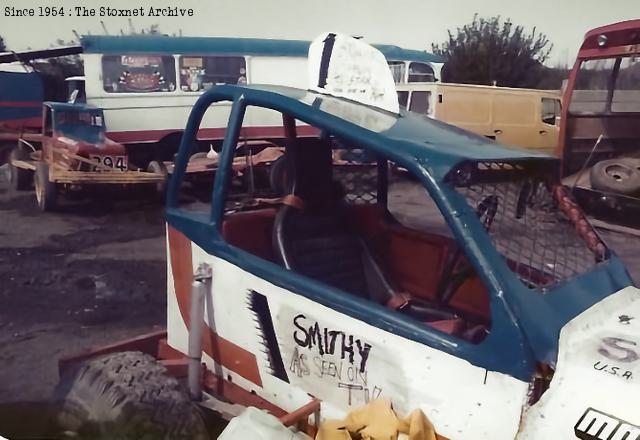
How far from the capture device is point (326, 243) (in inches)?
75.7

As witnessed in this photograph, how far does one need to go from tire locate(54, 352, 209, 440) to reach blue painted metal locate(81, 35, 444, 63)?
96cm

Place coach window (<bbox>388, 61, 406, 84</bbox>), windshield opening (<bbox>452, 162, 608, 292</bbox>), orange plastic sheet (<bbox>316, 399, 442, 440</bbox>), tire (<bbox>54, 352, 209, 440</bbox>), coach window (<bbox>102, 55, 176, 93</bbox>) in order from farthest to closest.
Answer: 1. coach window (<bbox>388, 61, 406, 84</bbox>)
2. coach window (<bbox>102, 55, 176, 93</bbox>)
3. tire (<bbox>54, 352, 209, 440</bbox>)
4. windshield opening (<bbox>452, 162, 608, 292</bbox>)
5. orange plastic sheet (<bbox>316, 399, 442, 440</bbox>)

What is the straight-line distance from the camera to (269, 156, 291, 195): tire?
1932 mm

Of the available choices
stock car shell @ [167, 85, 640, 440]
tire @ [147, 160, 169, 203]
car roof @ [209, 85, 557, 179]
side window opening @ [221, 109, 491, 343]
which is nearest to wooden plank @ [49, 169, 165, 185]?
tire @ [147, 160, 169, 203]

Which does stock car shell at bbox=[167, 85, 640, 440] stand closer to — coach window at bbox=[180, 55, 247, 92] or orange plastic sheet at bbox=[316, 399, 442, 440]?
orange plastic sheet at bbox=[316, 399, 442, 440]

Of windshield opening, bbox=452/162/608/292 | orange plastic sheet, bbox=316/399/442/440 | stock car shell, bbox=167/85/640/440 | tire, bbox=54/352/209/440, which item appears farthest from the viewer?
tire, bbox=54/352/209/440

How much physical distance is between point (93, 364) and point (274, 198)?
0.73m

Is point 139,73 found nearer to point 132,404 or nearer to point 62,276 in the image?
point 62,276

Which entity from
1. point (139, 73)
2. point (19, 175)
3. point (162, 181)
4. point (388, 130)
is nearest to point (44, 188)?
point (19, 175)

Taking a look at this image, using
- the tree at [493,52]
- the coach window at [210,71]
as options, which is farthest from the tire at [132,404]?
the tree at [493,52]

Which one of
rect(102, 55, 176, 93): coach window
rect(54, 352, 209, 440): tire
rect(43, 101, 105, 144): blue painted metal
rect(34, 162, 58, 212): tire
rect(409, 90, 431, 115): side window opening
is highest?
rect(102, 55, 176, 93): coach window

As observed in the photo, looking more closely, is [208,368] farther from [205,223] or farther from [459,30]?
[459,30]

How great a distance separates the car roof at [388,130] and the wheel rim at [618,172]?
0.59 meters

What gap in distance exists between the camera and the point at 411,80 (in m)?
2.12
